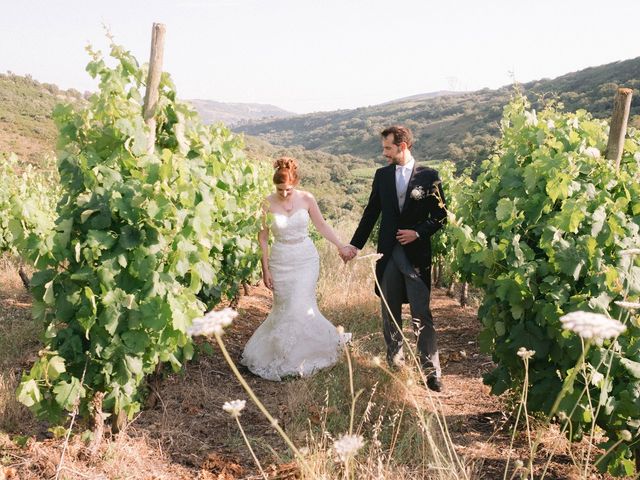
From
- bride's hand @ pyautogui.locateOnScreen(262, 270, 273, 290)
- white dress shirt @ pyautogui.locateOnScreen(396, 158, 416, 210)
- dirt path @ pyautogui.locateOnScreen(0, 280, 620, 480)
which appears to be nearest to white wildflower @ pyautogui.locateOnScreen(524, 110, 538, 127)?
white dress shirt @ pyautogui.locateOnScreen(396, 158, 416, 210)

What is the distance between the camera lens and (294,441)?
360 cm

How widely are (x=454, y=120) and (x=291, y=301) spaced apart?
6061 cm

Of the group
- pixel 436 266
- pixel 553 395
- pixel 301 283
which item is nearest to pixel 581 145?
pixel 553 395

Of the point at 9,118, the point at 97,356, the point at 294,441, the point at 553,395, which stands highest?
the point at 9,118

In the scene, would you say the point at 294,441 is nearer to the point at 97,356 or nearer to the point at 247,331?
the point at 97,356

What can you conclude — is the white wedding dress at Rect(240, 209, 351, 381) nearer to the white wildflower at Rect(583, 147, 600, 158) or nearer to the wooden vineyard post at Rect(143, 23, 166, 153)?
the wooden vineyard post at Rect(143, 23, 166, 153)

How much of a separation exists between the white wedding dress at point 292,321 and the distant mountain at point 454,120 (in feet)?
42.0

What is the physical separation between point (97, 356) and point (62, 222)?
32.3 inches

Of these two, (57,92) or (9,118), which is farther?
(57,92)

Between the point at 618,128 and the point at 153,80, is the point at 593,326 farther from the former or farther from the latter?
the point at 153,80

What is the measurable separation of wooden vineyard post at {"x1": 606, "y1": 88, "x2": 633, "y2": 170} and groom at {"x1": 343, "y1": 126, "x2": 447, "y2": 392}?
132cm

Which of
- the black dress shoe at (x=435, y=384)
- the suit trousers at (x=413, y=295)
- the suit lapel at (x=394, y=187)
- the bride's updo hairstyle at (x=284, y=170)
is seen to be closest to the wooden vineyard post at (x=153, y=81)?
the bride's updo hairstyle at (x=284, y=170)

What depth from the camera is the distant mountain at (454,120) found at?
4051cm

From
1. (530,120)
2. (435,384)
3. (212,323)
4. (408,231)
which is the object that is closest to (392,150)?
(408,231)
